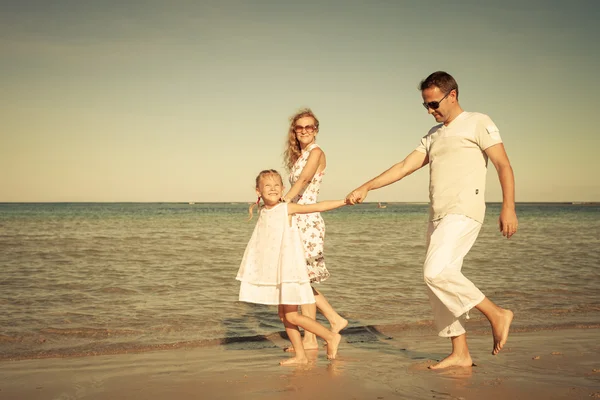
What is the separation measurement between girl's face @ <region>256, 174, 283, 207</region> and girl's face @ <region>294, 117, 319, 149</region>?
0.80 meters

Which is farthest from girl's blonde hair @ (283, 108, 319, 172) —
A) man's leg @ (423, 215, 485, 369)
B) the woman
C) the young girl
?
man's leg @ (423, 215, 485, 369)

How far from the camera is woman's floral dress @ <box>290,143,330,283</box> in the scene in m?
5.28

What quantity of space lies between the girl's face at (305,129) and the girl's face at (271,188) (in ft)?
2.62

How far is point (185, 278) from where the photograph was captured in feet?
32.7

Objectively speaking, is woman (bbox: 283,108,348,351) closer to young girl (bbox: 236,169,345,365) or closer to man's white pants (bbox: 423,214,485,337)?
young girl (bbox: 236,169,345,365)

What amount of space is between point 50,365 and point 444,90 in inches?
152

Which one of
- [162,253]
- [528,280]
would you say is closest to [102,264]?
[162,253]

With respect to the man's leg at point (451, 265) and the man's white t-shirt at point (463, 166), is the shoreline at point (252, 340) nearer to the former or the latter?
the man's leg at point (451, 265)

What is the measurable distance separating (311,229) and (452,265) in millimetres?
1515

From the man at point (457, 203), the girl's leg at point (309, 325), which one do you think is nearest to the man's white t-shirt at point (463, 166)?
the man at point (457, 203)

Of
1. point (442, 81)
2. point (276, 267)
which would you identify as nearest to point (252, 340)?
point (276, 267)

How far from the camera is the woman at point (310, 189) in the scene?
527cm

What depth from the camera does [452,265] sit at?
4148mm

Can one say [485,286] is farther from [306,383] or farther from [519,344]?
[306,383]
